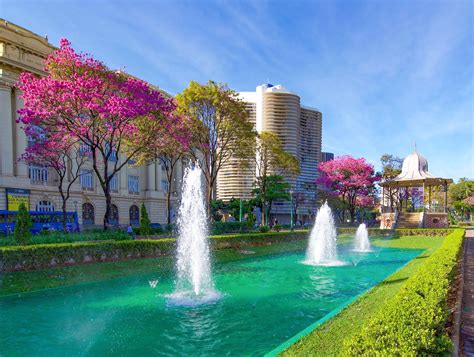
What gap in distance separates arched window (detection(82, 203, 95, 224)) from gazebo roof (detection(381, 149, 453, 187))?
33122 mm

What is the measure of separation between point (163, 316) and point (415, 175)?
35.5 meters

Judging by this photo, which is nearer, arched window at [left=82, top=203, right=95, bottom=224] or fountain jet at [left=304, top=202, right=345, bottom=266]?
fountain jet at [left=304, top=202, right=345, bottom=266]

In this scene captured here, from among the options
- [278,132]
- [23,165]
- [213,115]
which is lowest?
[23,165]

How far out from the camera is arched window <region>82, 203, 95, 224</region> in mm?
39656

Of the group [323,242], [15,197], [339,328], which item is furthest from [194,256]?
[15,197]

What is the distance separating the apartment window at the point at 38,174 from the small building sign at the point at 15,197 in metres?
2.29

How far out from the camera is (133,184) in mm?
47656

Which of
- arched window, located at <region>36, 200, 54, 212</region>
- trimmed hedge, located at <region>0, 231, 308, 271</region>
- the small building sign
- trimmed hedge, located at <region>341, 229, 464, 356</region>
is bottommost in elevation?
trimmed hedge, located at <region>0, 231, 308, 271</region>

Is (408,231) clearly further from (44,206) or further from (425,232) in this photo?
(44,206)

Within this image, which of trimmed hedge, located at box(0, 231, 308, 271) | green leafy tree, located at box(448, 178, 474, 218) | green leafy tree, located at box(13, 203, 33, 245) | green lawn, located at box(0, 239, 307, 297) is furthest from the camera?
green leafy tree, located at box(448, 178, 474, 218)

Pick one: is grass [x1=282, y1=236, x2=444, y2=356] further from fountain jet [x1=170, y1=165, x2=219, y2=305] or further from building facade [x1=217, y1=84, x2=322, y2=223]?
building facade [x1=217, y1=84, x2=322, y2=223]

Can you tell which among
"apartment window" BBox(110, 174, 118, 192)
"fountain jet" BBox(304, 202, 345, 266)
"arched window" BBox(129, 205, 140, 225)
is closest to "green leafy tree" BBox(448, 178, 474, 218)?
"fountain jet" BBox(304, 202, 345, 266)

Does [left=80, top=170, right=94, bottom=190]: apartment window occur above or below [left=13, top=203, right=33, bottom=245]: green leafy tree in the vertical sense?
above

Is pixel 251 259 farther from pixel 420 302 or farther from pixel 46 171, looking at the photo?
pixel 46 171
